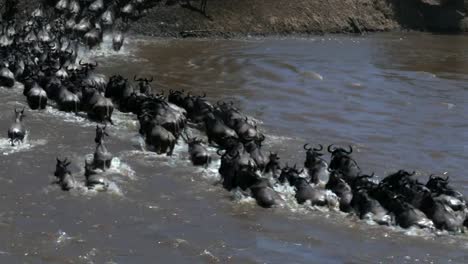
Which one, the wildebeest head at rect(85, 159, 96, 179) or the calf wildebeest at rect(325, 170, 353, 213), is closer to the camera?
the calf wildebeest at rect(325, 170, 353, 213)

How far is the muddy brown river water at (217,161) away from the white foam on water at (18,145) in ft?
0.07

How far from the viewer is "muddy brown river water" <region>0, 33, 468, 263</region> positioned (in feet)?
31.6

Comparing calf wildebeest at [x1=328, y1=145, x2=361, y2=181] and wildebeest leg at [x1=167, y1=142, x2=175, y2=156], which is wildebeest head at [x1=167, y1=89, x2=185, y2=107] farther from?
calf wildebeest at [x1=328, y1=145, x2=361, y2=181]

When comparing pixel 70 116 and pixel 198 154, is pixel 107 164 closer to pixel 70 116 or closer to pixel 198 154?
pixel 198 154

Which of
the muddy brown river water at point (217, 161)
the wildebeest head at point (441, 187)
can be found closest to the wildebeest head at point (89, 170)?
the muddy brown river water at point (217, 161)

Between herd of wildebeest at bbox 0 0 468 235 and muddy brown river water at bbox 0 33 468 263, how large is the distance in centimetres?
26

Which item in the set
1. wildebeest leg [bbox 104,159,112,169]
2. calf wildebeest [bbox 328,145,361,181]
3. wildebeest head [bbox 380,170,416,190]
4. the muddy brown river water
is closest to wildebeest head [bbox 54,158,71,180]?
the muddy brown river water

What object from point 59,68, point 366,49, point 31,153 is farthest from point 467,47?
point 31,153

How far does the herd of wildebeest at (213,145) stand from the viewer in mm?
11273

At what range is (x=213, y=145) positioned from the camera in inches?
583

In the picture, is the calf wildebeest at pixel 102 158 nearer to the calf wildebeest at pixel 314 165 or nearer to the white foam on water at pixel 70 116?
the white foam on water at pixel 70 116

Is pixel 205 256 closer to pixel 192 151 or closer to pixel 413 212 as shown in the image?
pixel 413 212

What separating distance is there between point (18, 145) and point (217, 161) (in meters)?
3.63

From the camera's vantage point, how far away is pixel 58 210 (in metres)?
10.5
